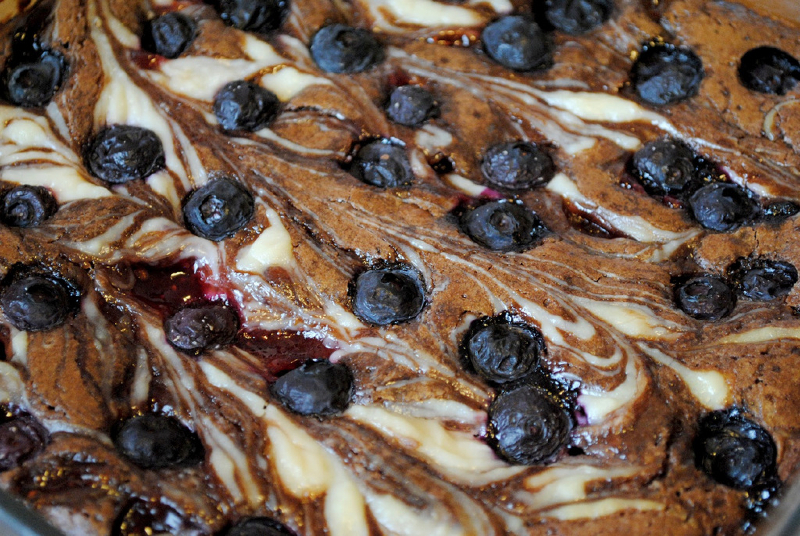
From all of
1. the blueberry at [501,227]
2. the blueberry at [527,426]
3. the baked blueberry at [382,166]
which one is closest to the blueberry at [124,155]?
the baked blueberry at [382,166]

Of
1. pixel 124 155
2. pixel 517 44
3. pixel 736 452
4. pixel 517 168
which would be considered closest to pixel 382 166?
pixel 517 168

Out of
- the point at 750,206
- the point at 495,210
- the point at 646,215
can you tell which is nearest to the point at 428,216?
the point at 495,210

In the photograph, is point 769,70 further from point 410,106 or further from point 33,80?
point 33,80

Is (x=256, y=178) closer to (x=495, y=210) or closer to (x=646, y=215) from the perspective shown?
(x=495, y=210)

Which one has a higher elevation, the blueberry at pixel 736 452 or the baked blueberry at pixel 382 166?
the baked blueberry at pixel 382 166

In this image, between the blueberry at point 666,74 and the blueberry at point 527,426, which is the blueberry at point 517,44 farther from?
the blueberry at point 527,426
